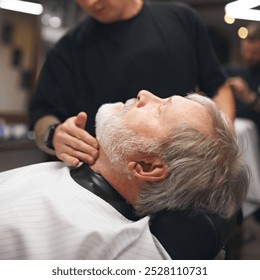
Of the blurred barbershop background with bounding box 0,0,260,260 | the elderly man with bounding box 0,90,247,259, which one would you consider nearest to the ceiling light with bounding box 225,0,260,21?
the blurred barbershop background with bounding box 0,0,260,260

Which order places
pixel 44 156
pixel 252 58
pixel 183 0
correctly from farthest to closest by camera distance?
pixel 183 0, pixel 252 58, pixel 44 156

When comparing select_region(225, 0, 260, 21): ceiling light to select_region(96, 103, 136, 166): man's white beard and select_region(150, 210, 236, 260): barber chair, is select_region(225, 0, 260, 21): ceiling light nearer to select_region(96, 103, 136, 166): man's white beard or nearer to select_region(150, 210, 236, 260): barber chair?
select_region(96, 103, 136, 166): man's white beard

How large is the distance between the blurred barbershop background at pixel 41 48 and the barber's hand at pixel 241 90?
68 millimetres

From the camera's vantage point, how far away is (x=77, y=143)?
2.84 feet

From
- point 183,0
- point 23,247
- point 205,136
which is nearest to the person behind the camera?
point 23,247

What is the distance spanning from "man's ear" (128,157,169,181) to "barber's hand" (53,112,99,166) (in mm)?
102

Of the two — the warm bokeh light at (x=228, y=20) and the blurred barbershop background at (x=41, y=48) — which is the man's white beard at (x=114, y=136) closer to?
the blurred barbershop background at (x=41, y=48)

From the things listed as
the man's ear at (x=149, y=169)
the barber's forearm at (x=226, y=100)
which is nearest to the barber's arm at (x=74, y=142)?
the man's ear at (x=149, y=169)

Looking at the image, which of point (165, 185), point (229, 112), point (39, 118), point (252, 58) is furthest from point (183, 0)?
point (165, 185)

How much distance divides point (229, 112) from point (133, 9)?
0.41 meters

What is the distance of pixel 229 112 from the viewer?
100 centimetres

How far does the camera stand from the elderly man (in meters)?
0.74

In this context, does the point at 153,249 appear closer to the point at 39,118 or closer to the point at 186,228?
the point at 186,228

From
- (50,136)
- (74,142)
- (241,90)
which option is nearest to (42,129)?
(50,136)
